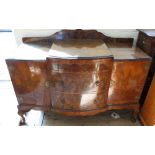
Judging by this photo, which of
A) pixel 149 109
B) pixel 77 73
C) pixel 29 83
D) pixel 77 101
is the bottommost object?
pixel 149 109

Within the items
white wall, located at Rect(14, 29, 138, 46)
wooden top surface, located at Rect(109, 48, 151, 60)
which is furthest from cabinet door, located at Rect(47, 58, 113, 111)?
white wall, located at Rect(14, 29, 138, 46)

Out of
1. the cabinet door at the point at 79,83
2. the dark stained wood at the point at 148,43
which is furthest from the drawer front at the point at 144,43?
the cabinet door at the point at 79,83

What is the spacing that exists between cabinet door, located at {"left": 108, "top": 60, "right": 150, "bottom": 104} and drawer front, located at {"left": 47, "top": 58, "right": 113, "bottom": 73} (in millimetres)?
118

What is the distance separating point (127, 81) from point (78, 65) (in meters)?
0.50

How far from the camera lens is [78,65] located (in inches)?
48.3

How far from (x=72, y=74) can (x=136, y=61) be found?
1.77ft

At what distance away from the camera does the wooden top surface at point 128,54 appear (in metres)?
1.33

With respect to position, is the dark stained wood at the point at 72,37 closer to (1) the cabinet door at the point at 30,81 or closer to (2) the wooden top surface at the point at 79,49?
(2) the wooden top surface at the point at 79,49

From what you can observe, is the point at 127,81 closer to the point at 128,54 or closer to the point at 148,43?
the point at 128,54

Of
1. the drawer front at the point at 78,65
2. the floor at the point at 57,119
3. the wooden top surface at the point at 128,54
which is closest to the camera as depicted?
the drawer front at the point at 78,65

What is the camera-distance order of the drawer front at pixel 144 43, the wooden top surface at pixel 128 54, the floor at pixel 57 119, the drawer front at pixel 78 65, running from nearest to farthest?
the drawer front at pixel 78 65 < the wooden top surface at pixel 128 54 < the drawer front at pixel 144 43 < the floor at pixel 57 119

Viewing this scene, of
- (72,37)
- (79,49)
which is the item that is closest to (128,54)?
(79,49)
